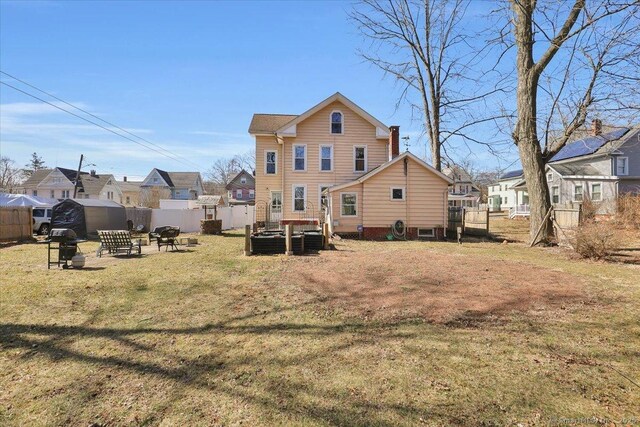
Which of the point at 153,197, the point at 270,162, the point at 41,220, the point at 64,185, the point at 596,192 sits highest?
the point at 64,185

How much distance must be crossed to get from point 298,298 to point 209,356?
2560mm

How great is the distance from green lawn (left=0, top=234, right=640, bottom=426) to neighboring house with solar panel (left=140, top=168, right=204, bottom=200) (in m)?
58.9

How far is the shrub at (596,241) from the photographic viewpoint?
10.7 m

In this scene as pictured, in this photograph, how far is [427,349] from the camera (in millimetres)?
4355

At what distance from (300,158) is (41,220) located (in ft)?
60.7

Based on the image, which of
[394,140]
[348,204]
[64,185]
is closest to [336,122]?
[394,140]

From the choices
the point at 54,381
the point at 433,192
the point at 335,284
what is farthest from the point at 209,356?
the point at 433,192

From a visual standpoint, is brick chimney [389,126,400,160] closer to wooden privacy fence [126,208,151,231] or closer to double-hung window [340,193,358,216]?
double-hung window [340,193,358,216]

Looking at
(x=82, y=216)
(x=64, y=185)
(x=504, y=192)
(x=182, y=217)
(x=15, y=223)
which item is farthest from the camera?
(x=504, y=192)

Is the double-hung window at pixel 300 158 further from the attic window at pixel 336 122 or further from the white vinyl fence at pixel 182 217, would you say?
the white vinyl fence at pixel 182 217

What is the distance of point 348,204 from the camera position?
18641mm

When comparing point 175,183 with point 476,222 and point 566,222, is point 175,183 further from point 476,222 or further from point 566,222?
point 566,222

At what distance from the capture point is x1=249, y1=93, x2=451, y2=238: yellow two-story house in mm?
18391

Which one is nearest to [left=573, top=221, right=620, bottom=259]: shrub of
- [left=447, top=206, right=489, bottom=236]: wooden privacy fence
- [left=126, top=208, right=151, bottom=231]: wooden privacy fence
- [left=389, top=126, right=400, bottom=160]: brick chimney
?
[left=447, top=206, right=489, bottom=236]: wooden privacy fence
